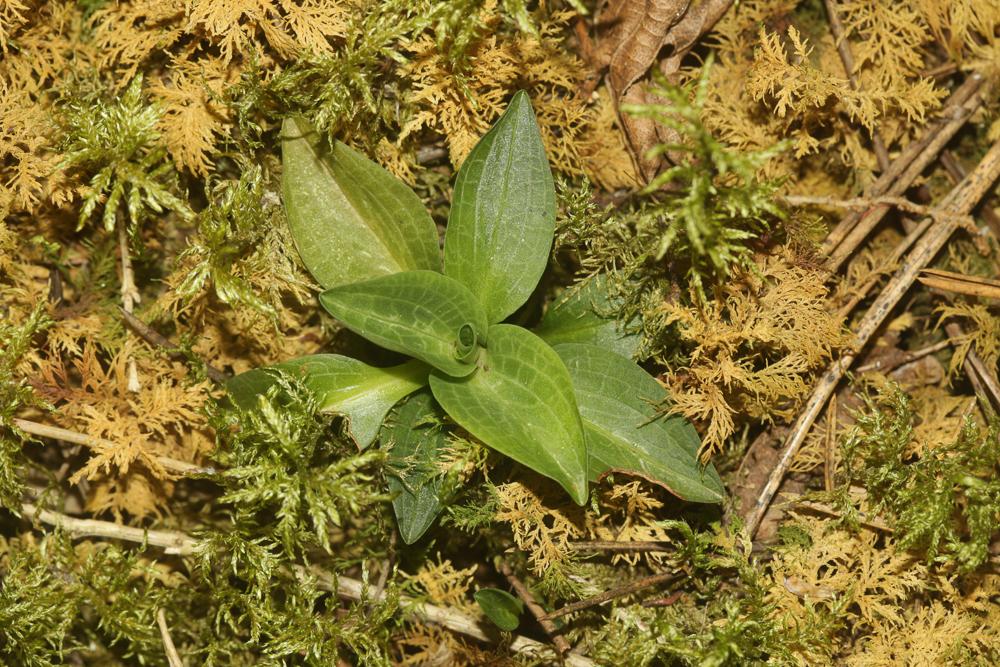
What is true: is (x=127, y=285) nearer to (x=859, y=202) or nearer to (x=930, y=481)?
(x=859, y=202)

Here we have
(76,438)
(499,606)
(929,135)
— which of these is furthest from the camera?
(929,135)

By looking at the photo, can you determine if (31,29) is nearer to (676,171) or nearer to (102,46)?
(102,46)

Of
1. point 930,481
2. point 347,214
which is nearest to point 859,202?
point 930,481

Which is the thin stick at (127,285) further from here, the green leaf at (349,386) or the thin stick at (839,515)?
the thin stick at (839,515)

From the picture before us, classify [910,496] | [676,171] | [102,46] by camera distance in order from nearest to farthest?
[676,171] → [910,496] → [102,46]

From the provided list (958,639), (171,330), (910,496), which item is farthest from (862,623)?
(171,330)

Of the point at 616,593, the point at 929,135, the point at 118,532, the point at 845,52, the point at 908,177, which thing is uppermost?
the point at 845,52
